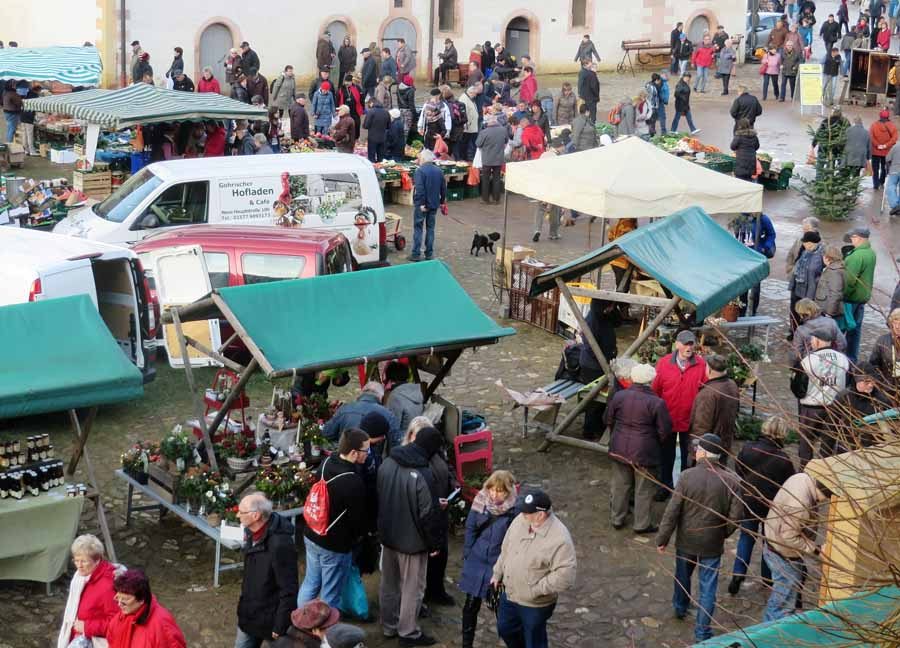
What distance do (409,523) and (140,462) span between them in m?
2.76

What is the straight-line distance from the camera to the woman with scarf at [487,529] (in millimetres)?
8258

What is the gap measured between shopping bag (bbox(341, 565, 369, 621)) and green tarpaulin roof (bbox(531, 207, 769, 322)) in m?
4.04

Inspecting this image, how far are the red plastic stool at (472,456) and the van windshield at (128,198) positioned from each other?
7171 millimetres

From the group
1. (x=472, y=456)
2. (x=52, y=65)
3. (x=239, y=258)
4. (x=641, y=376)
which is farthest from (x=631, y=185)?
(x=52, y=65)

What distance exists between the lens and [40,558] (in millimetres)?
9250

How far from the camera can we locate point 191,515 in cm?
971

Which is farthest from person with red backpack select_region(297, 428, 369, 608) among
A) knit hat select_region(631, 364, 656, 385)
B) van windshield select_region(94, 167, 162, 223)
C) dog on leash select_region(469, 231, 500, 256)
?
dog on leash select_region(469, 231, 500, 256)

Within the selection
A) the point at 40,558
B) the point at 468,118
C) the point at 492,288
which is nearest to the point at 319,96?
the point at 468,118

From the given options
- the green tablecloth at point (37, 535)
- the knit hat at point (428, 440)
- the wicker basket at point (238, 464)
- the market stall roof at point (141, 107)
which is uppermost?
the market stall roof at point (141, 107)

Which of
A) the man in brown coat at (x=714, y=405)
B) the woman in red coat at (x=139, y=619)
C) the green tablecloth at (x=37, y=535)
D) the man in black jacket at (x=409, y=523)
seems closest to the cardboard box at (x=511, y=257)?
the man in brown coat at (x=714, y=405)

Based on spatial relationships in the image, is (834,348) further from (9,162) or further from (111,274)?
(9,162)

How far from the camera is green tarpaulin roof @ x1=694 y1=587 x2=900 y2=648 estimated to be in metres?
6.43

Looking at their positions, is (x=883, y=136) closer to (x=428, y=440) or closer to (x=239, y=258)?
(x=239, y=258)

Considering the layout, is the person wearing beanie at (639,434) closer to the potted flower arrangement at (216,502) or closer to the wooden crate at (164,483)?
the potted flower arrangement at (216,502)
